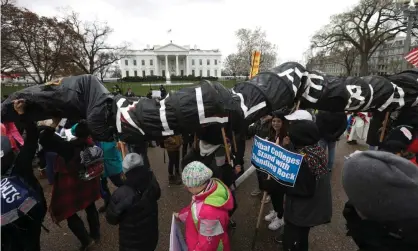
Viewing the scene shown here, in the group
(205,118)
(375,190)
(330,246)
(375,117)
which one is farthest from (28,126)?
(375,117)

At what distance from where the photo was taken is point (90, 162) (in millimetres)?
2932

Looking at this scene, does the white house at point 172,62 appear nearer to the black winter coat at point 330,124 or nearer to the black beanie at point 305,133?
the black winter coat at point 330,124

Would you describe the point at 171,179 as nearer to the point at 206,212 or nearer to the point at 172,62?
the point at 206,212

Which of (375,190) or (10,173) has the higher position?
(375,190)

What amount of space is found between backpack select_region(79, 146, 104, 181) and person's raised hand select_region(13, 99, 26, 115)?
0.85 meters

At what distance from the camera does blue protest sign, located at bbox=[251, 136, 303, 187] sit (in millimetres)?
2176

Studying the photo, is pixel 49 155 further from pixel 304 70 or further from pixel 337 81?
pixel 337 81

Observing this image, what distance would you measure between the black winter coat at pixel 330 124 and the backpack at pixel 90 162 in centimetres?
362

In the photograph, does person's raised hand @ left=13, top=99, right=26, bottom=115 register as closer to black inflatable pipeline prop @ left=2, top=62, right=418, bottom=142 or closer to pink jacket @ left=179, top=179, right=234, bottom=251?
black inflatable pipeline prop @ left=2, top=62, right=418, bottom=142

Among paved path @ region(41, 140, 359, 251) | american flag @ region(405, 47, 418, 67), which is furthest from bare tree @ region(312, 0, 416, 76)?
paved path @ region(41, 140, 359, 251)

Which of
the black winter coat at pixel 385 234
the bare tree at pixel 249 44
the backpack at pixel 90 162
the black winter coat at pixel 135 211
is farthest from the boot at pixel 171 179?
the bare tree at pixel 249 44

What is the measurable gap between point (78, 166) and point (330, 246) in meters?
3.24

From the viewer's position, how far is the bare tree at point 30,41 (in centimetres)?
1680

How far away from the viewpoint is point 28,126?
93.5 inches
